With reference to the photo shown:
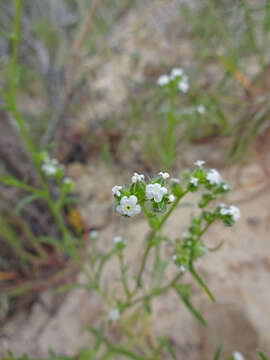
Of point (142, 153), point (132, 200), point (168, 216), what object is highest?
point (142, 153)

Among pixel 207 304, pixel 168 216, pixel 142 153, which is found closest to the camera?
pixel 168 216

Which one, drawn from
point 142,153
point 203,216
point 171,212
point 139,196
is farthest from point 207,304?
point 142,153

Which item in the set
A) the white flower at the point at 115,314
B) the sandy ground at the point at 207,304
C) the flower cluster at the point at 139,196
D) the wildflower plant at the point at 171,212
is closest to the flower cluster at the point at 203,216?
the wildflower plant at the point at 171,212

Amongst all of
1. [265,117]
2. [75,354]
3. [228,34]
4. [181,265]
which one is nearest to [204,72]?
[228,34]

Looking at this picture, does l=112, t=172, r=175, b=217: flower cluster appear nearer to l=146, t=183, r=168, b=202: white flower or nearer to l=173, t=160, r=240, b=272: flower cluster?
l=146, t=183, r=168, b=202: white flower

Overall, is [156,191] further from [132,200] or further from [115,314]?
[115,314]

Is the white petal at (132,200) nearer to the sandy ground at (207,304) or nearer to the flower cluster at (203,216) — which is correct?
the flower cluster at (203,216)

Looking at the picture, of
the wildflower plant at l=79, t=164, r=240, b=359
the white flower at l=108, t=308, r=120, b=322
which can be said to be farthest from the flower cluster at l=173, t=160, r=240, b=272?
the white flower at l=108, t=308, r=120, b=322
